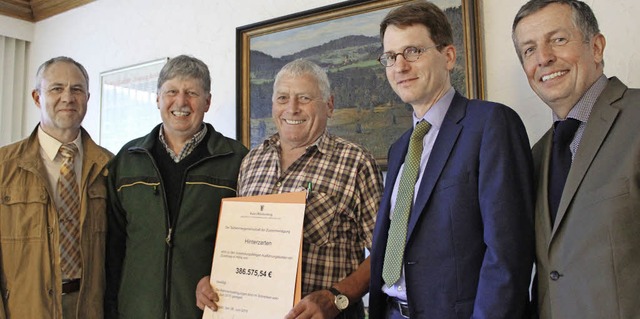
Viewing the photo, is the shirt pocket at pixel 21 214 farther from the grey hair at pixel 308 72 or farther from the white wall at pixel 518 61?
the white wall at pixel 518 61

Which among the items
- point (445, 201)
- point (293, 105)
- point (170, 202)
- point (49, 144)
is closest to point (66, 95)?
point (49, 144)

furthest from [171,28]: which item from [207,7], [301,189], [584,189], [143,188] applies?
[584,189]

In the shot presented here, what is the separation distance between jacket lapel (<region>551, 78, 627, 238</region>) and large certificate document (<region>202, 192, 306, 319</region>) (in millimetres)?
713

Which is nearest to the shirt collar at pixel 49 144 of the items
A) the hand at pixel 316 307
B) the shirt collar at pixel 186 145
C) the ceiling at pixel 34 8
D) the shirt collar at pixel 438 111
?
the shirt collar at pixel 186 145

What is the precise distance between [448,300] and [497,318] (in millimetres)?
138

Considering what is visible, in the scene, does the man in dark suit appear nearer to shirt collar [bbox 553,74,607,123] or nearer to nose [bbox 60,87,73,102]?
shirt collar [bbox 553,74,607,123]

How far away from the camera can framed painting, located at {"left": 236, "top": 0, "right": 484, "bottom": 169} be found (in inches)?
88.8

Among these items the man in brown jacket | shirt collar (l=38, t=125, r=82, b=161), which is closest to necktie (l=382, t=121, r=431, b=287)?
the man in brown jacket

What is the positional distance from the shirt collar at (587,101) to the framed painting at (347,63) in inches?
35.3

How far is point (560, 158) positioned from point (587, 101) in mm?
163

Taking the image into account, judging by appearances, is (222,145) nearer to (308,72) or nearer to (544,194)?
(308,72)

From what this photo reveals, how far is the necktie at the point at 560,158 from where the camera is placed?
4.17ft

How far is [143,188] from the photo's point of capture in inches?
73.5

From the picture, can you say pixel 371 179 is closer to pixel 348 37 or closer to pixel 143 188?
pixel 143 188
